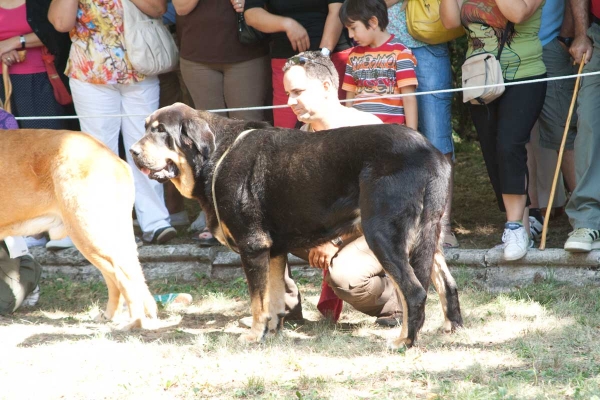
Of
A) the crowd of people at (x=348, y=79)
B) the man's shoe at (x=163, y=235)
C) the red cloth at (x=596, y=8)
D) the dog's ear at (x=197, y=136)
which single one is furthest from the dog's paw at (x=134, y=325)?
the red cloth at (x=596, y=8)

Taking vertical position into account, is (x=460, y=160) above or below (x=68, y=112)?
below

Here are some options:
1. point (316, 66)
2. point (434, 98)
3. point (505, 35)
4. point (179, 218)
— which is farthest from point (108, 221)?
point (505, 35)

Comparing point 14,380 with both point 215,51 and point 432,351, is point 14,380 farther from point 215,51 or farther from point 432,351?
point 215,51

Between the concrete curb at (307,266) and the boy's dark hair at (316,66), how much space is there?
196cm

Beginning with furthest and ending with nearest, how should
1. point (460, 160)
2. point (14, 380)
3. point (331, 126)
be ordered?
point (460, 160) < point (331, 126) < point (14, 380)

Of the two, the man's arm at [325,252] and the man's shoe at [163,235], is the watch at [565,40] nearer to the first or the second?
the man's arm at [325,252]

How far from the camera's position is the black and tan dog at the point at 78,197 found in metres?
5.65

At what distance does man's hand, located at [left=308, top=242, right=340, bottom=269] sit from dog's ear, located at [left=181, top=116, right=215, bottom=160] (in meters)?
0.90

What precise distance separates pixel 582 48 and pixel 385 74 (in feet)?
4.87

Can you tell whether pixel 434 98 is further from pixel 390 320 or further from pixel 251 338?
pixel 251 338

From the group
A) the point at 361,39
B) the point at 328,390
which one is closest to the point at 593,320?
the point at 328,390

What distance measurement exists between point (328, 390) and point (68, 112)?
4.79m

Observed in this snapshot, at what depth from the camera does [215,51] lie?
7.22 m

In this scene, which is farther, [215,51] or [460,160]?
[460,160]
